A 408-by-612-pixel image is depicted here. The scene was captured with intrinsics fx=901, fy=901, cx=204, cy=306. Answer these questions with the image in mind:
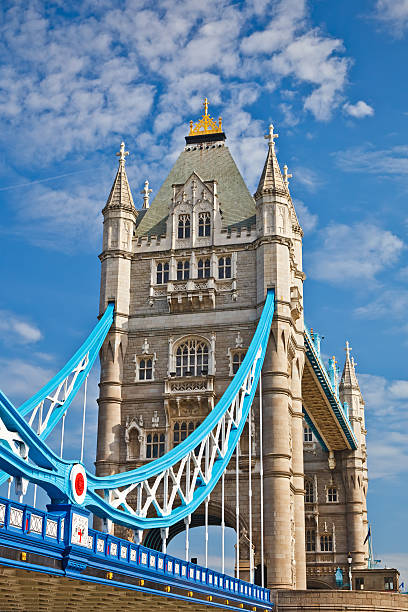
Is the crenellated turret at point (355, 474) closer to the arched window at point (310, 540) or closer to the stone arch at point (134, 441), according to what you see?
the arched window at point (310, 540)

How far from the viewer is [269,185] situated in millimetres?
48906

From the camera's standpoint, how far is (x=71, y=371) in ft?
137

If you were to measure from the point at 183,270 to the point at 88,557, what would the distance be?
28367mm

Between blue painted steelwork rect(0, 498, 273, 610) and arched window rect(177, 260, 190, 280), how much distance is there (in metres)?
20.2

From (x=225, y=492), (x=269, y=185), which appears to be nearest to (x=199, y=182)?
(x=269, y=185)

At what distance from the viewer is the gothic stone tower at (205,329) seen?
44344mm

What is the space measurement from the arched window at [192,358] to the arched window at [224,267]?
4040 millimetres

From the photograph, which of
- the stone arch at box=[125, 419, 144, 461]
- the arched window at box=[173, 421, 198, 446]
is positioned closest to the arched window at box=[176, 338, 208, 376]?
the arched window at box=[173, 421, 198, 446]

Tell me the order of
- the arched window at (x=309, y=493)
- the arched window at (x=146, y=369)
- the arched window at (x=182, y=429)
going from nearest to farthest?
the arched window at (x=182, y=429)
the arched window at (x=146, y=369)
the arched window at (x=309, y=493)

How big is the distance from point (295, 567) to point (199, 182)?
2163 centimetres

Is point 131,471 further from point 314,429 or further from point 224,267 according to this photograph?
point 314,429

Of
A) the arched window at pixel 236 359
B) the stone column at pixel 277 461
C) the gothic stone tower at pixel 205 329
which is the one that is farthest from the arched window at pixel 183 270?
the stone column at pixel 277 461

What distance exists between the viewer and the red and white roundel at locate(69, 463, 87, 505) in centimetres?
2311

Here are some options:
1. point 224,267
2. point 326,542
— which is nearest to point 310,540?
point 326,542
